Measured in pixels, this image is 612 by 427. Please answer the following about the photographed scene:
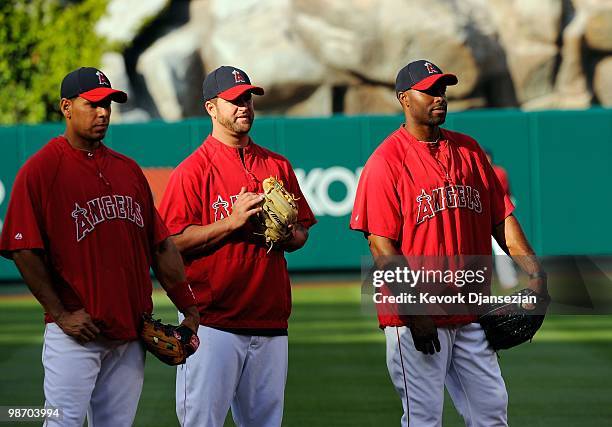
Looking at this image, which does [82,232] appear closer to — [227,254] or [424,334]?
[227,254]

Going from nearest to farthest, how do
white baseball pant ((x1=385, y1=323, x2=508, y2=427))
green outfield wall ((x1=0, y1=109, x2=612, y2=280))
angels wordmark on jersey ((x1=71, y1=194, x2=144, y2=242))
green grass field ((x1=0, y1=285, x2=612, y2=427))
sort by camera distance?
1. angels wordmark on jersey ((x1=71, y1=194, x2=144, y2=242))
2. white baseball pant ((x1=385, y1=323, x2=508, y2=427))
3. green grass field ((x1=0, y1=285, x2=612, y2=427))
4. green outfield wall ((x1=0, y1=109, x2=612, y2=280))

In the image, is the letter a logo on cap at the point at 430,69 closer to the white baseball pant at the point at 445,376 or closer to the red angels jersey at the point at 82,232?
the white baseball pant at the point at 445,376

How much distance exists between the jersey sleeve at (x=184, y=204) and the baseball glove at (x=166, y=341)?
745 mm

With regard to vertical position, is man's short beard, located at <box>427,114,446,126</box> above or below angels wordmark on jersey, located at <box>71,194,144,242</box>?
above

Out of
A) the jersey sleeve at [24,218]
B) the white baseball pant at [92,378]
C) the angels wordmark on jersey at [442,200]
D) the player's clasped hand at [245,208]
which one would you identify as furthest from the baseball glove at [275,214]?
the jersey sleeve at [24,218]

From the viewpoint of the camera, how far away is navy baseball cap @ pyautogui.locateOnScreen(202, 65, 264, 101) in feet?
18.7

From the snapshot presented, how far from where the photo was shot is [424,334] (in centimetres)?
525

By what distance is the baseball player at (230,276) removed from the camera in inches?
214

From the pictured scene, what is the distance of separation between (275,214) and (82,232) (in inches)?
42.5

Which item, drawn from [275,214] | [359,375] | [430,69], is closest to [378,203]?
[275,214]

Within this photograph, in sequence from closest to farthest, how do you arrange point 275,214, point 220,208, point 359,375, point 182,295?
1. point 182,295
2. point 275,214
3. point 220,208
4. point 359,375

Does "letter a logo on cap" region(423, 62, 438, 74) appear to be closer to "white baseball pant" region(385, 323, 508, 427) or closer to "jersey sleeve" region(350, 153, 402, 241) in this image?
"jersey sleeve" region(350, 153, 402, 241)

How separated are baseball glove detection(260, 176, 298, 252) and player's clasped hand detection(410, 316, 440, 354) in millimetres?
786

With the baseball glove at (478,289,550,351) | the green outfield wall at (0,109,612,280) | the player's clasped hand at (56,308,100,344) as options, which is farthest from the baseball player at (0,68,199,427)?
the green outfield wall at (0,109,612,280)
